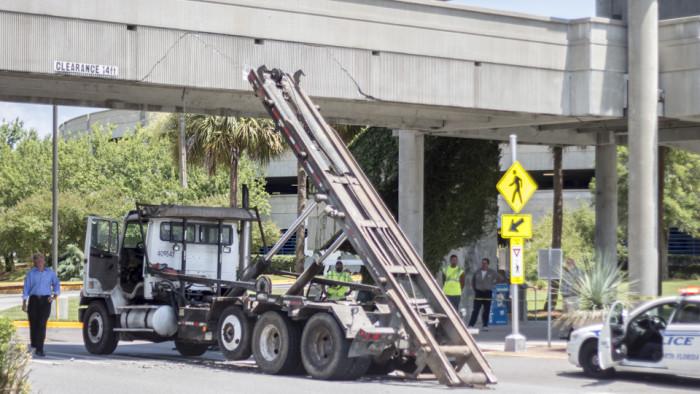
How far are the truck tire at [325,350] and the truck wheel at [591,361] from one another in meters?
3.87

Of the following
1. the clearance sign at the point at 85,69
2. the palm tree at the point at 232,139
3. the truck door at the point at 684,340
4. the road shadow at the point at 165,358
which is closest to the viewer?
the truck door at the point at 684,340

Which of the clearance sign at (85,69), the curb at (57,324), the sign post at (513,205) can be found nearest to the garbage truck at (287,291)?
the clearance sign at (85,69)

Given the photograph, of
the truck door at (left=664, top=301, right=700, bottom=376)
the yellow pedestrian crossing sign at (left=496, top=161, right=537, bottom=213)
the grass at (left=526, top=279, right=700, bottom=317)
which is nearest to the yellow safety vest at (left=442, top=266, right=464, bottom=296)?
the yellow pedestrian crossing sign at (left=496, top=161, right=537, bottom=213)

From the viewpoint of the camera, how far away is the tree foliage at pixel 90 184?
57250 millimetres

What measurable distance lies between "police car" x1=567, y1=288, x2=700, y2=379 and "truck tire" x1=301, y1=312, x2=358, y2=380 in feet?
12.7

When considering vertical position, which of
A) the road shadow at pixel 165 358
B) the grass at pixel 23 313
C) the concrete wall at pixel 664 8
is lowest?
the grass at pixel 23 313

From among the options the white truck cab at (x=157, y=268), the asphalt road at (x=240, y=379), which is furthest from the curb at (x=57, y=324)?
the asphalt road at (x=240, y=379)

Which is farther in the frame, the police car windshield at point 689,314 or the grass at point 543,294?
the grass at point 543,294

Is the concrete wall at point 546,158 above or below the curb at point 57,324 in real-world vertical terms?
above

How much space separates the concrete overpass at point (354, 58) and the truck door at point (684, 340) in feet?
28.6

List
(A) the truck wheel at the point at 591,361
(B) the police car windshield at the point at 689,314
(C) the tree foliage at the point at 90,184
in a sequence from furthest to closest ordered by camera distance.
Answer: (C) the tree foliage at the point at 90,184 < (A) the truck wheel at the point at 591,361 < (B) the police car windshield at the point at 689,314

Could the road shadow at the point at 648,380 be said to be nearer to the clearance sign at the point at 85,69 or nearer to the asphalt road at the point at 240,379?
the asphalt road at the point at 240,379

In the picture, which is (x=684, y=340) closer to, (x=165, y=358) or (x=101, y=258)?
(x=165, y=358)

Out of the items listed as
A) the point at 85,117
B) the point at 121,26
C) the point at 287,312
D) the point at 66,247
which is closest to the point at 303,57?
the point at 121,26
